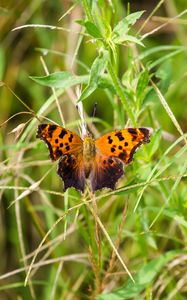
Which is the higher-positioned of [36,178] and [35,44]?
[35,44]

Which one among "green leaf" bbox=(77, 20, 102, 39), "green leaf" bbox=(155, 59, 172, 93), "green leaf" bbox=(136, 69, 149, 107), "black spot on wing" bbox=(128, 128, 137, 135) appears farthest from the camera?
"green leaf" bbox=(155, 59, 172, 93)

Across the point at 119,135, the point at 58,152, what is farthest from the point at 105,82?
the point at 58,152

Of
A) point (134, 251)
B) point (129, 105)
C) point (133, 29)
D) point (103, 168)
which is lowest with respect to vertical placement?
point (134, 251)

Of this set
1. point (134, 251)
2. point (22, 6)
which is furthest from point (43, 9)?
point (134, 251)

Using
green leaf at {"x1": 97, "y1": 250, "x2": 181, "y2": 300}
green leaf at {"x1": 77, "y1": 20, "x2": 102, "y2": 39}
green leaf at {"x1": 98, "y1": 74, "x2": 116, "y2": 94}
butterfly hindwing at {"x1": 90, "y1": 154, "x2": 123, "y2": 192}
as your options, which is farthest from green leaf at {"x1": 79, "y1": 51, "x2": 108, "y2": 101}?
green leaf at {"x1": 97, "y1": 250, "x2": 181, "y2": 300}

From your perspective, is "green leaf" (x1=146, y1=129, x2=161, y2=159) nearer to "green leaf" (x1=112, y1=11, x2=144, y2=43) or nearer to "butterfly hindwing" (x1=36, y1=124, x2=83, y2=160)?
"butterfly hindwing" (x1=36, y1=124, x2=83, y2=160)

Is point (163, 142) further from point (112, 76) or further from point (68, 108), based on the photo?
point (112, 76)

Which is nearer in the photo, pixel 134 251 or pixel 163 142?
pixel 134 251
